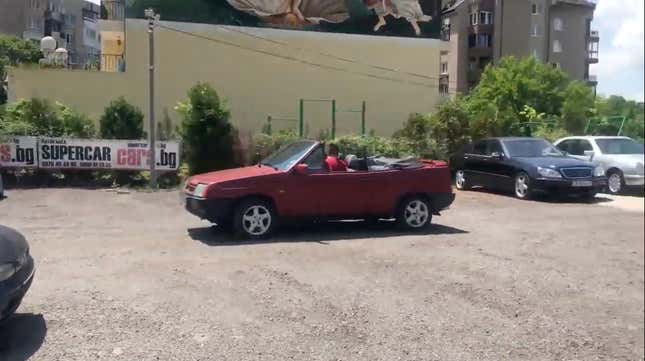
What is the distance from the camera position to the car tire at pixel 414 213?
9.95 meters

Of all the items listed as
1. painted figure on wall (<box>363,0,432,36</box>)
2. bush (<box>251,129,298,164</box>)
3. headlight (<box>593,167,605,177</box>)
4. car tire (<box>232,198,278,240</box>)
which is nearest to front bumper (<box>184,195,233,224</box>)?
car tire (<box>232,198,278,240</box>)

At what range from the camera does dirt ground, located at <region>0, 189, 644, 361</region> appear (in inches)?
188

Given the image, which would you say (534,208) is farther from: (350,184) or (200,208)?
Answer: (200,208)

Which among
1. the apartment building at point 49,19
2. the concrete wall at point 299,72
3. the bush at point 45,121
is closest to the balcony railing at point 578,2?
the apartment building at point 49,19

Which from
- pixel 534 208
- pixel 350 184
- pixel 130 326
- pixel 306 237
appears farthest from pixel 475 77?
pixel 130 326

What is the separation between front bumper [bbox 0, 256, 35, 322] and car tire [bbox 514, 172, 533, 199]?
10178 millimetres

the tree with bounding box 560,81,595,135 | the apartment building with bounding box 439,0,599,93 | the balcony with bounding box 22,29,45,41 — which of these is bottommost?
the tree with bounding box 560,81,595,135

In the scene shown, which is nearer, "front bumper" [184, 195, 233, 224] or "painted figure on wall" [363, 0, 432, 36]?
"front bumper" [184, 195, 233, 224]

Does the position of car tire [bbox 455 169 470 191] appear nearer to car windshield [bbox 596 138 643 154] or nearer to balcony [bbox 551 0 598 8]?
car windshield [bbox 596 138 643 154]

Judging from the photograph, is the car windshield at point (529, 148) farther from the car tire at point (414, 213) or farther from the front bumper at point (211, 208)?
the front bumper at point (211, 208)

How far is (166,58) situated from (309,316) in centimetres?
1950

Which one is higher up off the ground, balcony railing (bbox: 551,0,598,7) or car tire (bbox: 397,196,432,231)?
balcony railing (bbox: 551,0,598,7)

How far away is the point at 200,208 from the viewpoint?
891cm

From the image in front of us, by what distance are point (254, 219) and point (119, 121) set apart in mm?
9387
